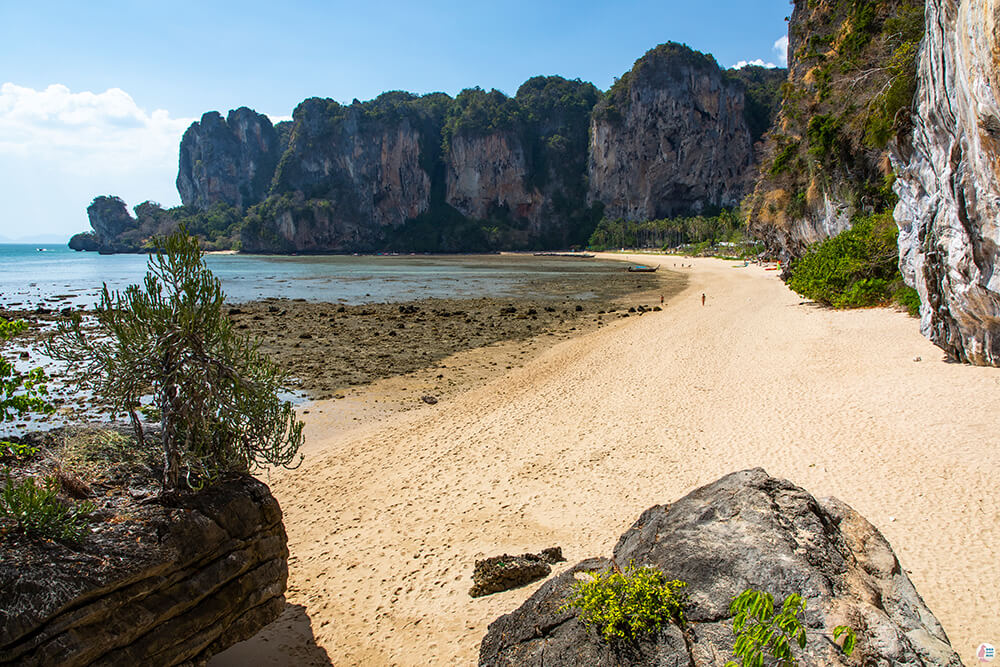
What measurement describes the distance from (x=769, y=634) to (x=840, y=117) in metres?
29.2

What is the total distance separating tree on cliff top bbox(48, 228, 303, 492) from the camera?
5.44 meters

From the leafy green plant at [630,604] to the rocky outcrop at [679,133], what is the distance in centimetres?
13573

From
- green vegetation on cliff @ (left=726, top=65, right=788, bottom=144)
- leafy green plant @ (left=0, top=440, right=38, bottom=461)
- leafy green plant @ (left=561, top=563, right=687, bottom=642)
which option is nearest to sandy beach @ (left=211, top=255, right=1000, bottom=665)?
leafy green plant @ (left=561, top=563, right=687, bottom=642)

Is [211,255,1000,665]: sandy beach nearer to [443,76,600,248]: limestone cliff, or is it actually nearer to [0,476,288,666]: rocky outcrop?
[0,476,288,666]: rocky outcrop

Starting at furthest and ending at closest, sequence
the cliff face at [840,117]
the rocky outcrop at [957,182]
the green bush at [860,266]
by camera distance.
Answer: the green bush at [860,266]
the cliff face at [840,117]
the rocky outcrop at [957,182]

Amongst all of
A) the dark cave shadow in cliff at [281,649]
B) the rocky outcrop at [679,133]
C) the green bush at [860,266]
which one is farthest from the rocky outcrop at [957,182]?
the rocky outcrop at [679,133]

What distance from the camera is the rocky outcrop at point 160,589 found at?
13.4 feet

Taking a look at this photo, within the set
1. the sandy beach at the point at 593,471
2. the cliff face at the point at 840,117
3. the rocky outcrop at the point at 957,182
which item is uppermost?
the cliff face at the point at 840,117

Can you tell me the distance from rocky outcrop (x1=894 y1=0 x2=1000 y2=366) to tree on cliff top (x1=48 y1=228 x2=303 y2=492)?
1102 cm

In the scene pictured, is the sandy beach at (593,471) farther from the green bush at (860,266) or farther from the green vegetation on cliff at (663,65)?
the green vegetation on cliff at (663,65)

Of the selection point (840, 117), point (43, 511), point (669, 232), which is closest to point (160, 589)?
point (43, 511)

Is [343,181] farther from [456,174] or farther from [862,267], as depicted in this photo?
[862,267]

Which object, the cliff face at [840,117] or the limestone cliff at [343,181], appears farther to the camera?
the limestone cliff at [343,181]

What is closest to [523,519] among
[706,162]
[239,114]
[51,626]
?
[51,626]
